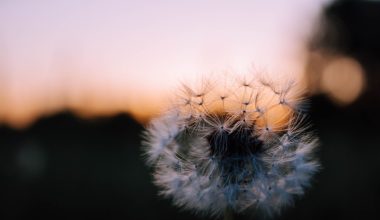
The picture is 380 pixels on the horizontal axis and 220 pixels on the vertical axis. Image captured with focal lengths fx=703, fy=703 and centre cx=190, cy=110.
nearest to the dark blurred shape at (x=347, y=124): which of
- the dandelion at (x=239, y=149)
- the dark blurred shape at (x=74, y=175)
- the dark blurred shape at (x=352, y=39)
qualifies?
the dark blurred shape at (x=352, y=39)

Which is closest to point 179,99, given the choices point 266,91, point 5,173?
point 266,91

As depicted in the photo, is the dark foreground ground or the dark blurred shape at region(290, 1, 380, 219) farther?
the dark blurred shape at region(290, 1, 380, 219)

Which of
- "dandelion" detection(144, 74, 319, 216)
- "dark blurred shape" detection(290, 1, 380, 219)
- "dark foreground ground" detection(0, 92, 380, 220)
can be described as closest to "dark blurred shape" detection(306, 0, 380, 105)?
"dark blurred shape" detection(290, 1, 380, 219)

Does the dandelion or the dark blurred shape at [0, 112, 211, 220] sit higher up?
the dandelion

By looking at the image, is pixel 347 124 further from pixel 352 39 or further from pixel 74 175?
pixel 74 175

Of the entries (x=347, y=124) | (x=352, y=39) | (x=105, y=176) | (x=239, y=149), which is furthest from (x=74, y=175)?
(x=352, y=39)

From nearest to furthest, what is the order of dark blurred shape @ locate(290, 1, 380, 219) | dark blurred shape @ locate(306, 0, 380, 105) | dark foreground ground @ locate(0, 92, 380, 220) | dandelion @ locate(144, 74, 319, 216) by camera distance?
dandelion @ locate(144, 74, 319, 216)
dark foreground ground @ locate(0, 92, 380, 220)
dark blurred shape @ locate(290, 1, 380, 219)
dark blurred shape @ locate(306, 0, 380, 105)

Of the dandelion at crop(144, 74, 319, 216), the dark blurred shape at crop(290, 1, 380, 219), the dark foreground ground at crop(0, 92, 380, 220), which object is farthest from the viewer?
the dark blurred shape at crop(290, 1, 380, 219)

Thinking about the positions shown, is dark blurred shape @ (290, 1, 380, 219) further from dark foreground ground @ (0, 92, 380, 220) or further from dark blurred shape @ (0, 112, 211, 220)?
dark blurred shape @ (0, 112, 211, 220)

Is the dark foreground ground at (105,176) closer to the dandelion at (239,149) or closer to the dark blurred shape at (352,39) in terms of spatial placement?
the dandelion at (239,149)
